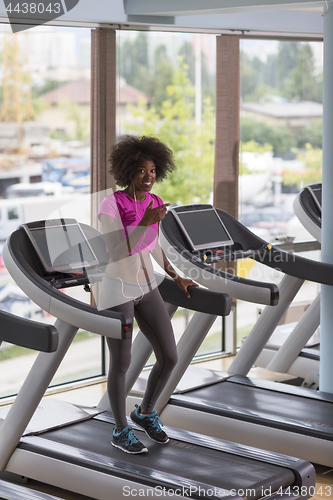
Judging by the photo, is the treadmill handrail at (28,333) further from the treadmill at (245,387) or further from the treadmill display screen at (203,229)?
the treadmill display screen at (203,229)

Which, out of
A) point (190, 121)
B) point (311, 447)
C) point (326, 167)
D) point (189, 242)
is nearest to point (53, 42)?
point (190, 121)

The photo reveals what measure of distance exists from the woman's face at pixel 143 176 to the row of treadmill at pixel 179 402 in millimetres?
510

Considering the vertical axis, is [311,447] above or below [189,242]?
below

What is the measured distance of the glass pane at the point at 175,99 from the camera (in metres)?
4.40

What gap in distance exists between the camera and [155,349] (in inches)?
112

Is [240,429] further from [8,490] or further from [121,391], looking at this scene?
[8,490]

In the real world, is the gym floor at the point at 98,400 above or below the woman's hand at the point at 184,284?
below

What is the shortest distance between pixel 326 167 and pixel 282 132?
1924mm

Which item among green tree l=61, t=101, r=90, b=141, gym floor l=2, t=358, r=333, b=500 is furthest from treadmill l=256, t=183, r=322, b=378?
green tree l=61, t=101, r=90, b=141

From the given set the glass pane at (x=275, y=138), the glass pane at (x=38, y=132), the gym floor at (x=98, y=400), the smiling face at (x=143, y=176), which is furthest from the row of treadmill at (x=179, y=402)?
the glass pane at (x=275, y=138)

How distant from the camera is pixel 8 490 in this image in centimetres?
254

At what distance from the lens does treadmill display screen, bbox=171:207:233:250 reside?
3535 mm

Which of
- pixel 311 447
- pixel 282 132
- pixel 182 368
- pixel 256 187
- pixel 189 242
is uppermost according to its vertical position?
pixel 282 132

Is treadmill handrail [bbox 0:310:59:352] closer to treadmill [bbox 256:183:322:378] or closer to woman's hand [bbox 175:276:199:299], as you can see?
woman's hand [bbox 175:276:199:299]
